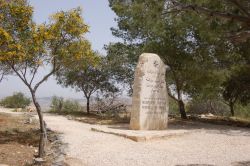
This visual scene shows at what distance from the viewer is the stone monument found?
18.2 metres

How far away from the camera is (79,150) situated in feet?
42.3

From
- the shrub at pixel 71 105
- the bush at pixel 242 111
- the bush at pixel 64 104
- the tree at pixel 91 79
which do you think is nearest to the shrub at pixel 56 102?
the bush at pixel 64 104

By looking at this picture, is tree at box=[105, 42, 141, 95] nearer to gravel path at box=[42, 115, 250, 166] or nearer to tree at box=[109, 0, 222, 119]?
tree at box=[109, 0, 222, 119]

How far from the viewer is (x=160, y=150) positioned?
13.2 m

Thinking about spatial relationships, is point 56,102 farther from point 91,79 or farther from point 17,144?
point 17,144

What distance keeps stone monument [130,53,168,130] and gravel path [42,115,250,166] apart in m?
2.10

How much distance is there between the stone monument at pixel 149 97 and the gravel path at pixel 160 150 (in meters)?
2.10

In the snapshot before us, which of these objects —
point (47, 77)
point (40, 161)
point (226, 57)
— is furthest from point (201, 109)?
point (40, 161)

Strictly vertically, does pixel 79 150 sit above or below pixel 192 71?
below

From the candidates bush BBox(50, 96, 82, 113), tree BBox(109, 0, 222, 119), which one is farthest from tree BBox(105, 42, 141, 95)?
bush BBox(50, 96, 82, 113)

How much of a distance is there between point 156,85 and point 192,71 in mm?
3810

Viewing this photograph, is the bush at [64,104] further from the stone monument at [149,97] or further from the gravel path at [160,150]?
the gravel path at [160,150]

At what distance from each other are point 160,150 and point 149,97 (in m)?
5.67

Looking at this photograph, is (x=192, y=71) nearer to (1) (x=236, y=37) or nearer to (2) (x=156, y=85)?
(2) (x=156, y=85)
